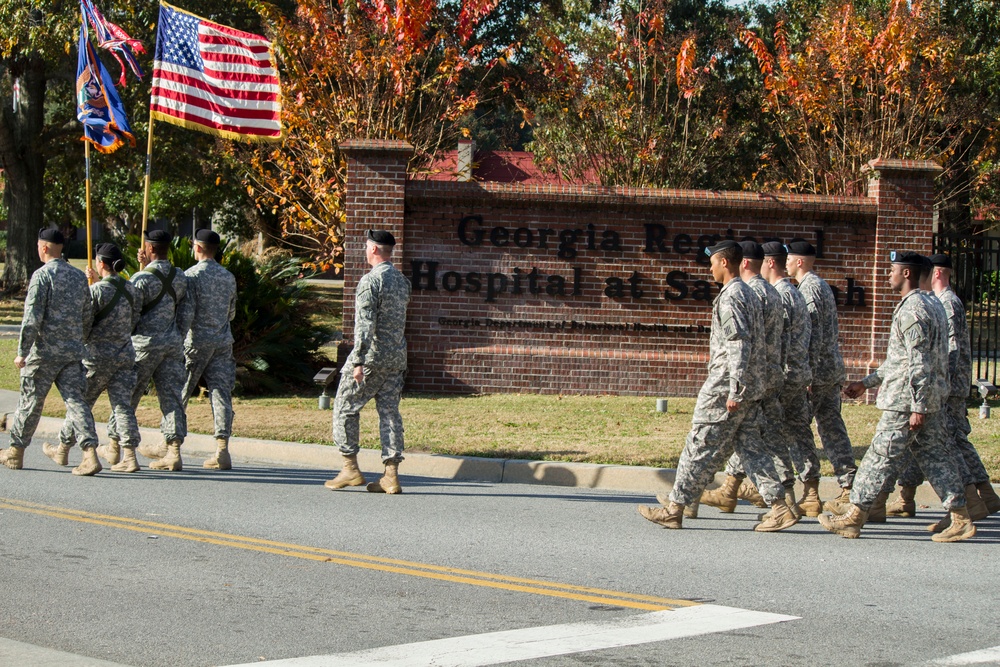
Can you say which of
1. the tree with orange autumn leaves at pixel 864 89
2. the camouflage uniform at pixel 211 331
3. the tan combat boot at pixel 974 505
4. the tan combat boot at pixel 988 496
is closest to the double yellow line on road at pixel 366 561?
the camouflage uniform at pixel 211 331

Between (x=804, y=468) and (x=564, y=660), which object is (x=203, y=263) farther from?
(x=564, y=660)

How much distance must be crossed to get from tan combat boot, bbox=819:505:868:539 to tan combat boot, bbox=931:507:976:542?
49 centimetres

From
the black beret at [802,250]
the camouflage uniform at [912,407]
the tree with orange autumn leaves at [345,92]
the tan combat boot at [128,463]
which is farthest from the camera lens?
the tree with orange autumn leaves at [345,92]

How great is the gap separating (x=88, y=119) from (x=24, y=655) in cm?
1105

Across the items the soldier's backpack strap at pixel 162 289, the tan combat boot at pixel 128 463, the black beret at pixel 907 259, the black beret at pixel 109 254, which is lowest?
the tan combat boot at pixel 128 463

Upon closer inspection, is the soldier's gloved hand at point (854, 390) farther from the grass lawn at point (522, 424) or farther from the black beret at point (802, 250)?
the grass lawn at point (522, 424)

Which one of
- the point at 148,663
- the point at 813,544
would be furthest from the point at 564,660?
the point at 813,544

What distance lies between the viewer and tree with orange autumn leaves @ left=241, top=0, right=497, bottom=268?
16922mm

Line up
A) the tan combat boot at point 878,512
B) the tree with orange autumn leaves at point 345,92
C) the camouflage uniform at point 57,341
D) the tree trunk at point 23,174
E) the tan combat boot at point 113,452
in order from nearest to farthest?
the tan combat boot at point 878,512, the camouflage uniform at point 57,341, the tan combat boot at point 113,452, the tree with orange autumn leaves at point 345,92, the tree trunk at point 23,174

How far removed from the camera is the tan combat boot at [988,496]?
8.59m

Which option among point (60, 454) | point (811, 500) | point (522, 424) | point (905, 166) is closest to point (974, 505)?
point (811, 500)

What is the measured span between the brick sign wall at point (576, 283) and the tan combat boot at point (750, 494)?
5769 millimetres

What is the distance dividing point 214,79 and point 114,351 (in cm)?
523

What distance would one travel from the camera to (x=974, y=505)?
27.4 feet
